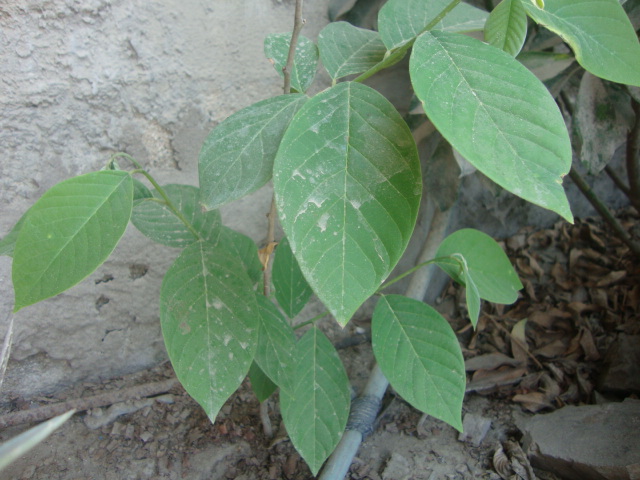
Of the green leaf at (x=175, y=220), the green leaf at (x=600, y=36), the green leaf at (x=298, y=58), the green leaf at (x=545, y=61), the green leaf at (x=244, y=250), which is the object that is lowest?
the green leaf at (x=244, y=250)

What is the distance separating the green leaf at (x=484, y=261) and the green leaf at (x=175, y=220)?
483mm

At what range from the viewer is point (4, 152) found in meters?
1.14

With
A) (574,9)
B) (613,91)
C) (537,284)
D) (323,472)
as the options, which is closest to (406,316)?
(323,472)

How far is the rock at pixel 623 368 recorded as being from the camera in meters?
1.37

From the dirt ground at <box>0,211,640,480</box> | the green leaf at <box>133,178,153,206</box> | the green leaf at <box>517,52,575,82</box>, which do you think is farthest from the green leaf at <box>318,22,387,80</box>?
the dirt ground at <box>0,211,640,480</box>

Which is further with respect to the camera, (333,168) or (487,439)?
(487,439)

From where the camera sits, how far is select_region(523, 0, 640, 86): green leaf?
0.70 m

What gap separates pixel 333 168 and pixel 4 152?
0.85 metres

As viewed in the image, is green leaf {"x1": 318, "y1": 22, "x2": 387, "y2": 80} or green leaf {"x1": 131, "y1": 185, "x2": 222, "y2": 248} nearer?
green leaf {"x1": 318, "y1": 22, "x2": 387, "y2": 80}

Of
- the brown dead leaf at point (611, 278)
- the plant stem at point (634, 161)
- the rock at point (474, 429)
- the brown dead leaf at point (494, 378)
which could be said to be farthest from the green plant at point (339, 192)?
the brown dead leaf at point (611, 278)

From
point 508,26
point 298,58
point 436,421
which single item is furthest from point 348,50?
point 436,421

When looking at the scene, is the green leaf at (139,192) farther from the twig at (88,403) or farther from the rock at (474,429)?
the rock at (474,429)

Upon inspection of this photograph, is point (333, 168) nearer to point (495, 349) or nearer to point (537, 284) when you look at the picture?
point (495, 349)

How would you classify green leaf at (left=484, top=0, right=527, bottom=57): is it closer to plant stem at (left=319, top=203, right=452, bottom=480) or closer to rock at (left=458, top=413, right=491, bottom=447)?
plant stem at (left=319, top=203, right=452, bottom=480)
